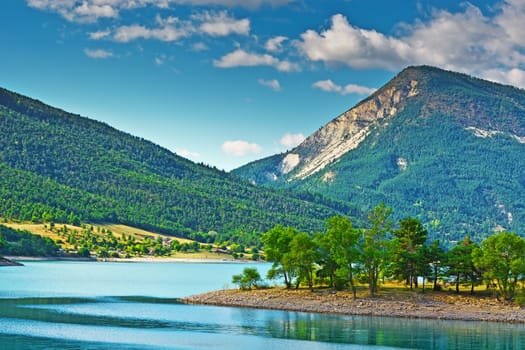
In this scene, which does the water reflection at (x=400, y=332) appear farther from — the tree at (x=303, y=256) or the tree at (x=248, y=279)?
the tree at (x=248, y=279)

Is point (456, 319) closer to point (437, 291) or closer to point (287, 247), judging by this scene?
point (437, 291)

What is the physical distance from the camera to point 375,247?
118875mm

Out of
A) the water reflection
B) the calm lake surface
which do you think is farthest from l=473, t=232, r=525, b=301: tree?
the calm lake surface

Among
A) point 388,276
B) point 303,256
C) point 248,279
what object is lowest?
point 248,279

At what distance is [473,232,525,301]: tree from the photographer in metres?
113

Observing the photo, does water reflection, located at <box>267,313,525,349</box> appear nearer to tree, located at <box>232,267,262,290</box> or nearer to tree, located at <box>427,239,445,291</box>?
tree, located at <box>427,239,445,291</box>

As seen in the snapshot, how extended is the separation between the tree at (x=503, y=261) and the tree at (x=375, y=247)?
1248 centimetres

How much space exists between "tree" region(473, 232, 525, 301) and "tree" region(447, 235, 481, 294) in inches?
90.2

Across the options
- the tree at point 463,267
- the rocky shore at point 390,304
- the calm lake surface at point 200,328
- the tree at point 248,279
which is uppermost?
the tree at point 463,267

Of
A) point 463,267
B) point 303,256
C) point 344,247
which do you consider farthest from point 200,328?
point 463,267

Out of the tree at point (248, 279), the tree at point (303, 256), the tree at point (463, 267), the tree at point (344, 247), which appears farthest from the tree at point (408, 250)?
the tree at point (248, 279)

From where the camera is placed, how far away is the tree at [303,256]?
12369 cm

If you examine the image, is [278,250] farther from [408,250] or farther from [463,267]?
[463,267]

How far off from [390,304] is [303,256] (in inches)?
594
